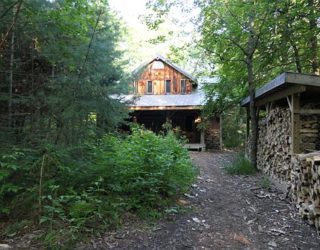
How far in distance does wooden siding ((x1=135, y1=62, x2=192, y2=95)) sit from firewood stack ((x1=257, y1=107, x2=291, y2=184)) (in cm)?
1051

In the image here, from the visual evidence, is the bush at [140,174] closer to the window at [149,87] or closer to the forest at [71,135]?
the forest at [71,135]

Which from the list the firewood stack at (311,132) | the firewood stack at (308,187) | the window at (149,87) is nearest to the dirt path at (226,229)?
the firewood stack at (308,187)

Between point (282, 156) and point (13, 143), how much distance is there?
20.0 feet

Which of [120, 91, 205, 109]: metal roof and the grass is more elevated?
[120, 91, 205, 109]: metal roof


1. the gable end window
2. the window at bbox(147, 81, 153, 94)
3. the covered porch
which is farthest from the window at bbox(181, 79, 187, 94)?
the window at bbox(147, 81, 153, 94)

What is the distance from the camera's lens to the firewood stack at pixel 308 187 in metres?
4.48

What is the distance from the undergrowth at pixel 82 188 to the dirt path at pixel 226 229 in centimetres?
31

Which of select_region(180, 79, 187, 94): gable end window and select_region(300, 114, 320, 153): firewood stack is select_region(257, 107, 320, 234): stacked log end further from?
select_region(180, 79, 187, 94): gable end window

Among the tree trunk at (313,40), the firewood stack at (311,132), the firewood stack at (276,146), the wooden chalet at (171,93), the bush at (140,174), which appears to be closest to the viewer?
the bush at (140,174)

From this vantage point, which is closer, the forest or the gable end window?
the forest

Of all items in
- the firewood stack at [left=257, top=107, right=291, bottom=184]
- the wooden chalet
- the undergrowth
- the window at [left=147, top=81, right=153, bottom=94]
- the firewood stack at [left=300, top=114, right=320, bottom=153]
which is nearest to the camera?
the undergrowth

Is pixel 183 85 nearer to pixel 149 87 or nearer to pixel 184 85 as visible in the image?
pixel 184 85

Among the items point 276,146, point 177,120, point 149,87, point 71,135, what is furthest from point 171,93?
point 71,135

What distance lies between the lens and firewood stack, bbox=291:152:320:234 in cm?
448
